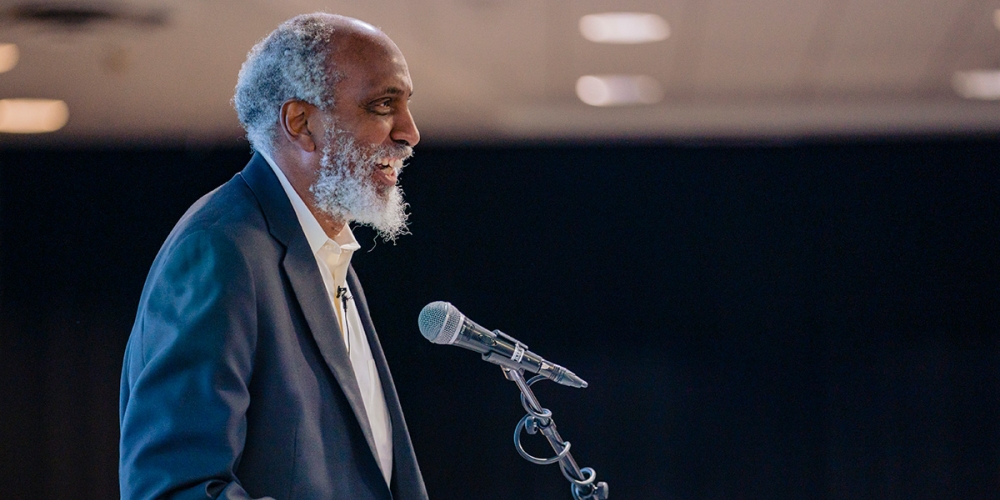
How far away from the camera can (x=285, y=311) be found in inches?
46.1

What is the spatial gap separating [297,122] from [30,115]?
12.1 ft

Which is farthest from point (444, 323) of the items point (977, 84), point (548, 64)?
point (977, 84)

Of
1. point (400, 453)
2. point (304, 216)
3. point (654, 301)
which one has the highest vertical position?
point (654, 301)

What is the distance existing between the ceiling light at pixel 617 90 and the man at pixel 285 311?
10.9 feet

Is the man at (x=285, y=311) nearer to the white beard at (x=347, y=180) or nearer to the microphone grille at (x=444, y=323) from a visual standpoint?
the white beard at (x=347, y=180)

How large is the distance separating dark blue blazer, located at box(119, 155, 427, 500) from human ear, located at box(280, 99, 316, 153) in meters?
0.06

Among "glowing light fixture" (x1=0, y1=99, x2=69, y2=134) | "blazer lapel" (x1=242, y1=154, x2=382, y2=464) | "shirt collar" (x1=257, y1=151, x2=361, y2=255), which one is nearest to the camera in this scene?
"blazer lapel" (x1=242, y1=154, x2=382, y2=464)

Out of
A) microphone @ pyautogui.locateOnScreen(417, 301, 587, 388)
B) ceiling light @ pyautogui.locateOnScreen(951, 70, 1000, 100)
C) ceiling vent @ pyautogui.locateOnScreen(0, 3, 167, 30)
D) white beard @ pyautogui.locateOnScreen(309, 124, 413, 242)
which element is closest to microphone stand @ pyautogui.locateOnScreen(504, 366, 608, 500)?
microphone @ pyautogui.locateOnScreen(417, 301, 587, 388)

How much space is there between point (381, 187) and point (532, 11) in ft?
9.45

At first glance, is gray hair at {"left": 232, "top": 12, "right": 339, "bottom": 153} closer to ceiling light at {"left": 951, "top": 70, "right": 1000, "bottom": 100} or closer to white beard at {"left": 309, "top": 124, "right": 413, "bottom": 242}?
white beard at {"left": 309, "top": 124, "right": 413, "bottom": 242}

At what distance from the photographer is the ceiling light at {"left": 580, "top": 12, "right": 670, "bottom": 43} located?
413 centimetres

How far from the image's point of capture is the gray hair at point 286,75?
1.35m

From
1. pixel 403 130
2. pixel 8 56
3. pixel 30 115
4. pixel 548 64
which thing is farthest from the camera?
pixel 548 64

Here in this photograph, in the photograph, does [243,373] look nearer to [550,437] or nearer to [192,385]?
[192,385]
